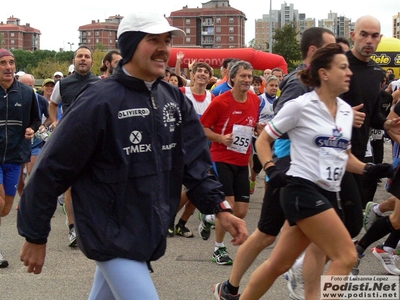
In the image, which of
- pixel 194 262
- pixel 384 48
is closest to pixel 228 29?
pixel 384 48

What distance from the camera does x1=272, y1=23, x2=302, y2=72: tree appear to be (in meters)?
42.1

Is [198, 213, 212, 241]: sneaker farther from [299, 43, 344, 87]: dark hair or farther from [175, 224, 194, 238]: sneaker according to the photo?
[299, 43, 344, 87]: dark hair

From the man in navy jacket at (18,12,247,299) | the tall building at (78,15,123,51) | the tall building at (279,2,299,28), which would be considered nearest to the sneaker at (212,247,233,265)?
the man in navy jacket at (18,12,247,299)

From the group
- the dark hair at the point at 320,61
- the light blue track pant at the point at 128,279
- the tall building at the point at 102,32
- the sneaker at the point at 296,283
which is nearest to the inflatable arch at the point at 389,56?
the sneaker at the point at 296,283

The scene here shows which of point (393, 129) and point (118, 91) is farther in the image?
point (393, 129)

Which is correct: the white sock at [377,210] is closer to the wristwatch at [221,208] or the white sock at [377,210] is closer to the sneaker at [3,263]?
the sneaker at [3,263]

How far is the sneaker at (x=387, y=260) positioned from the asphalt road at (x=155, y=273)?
9 centimetres

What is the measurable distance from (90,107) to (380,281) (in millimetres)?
3649

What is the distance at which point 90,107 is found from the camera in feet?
10.2

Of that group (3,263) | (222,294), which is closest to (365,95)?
(222,294)

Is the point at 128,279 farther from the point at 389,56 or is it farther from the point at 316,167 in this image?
the point at 389,56

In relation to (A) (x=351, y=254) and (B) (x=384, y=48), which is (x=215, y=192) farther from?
(B) (x=384, y=48)

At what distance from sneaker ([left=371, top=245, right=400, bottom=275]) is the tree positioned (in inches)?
1433

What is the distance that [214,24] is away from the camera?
519 ft
